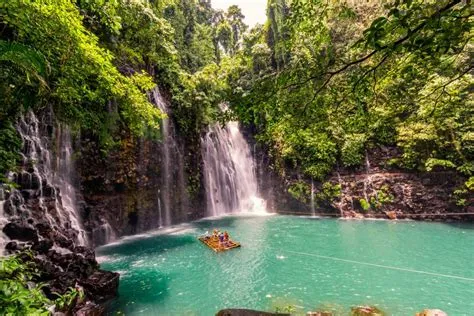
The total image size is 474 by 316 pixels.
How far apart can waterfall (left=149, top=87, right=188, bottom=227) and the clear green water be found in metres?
2.67

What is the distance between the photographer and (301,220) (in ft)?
59.6

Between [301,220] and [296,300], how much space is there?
449 inches

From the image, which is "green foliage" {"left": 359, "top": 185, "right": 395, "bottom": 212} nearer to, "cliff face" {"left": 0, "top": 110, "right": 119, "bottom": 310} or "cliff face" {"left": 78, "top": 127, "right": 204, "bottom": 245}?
"cliff face" {"left": 78, "top": 127, "right": 204, "bottom": 245}

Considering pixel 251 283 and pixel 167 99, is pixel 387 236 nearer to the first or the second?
pixel 251 283

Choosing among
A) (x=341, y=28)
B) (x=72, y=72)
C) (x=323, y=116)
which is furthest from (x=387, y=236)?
(x=341, y=28)

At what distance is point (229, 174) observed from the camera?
75.2 ft

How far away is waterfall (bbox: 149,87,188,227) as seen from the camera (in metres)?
16.9

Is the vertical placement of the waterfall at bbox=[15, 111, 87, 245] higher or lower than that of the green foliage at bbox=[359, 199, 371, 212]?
higher

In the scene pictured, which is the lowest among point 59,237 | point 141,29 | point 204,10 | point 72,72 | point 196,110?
point 59,237

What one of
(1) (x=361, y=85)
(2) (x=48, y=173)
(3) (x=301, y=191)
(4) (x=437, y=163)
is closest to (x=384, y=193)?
(4) (x=437, y=163)

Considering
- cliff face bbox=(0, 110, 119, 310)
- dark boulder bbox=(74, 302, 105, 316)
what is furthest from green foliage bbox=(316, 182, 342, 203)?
dark boulder bbox=(74, 302, 105, 316)

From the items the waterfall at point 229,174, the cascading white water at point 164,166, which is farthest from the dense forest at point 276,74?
the waterfall at point 229,174

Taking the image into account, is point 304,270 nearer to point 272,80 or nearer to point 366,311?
point 366,311

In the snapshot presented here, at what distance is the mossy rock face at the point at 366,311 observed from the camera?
617 cm
